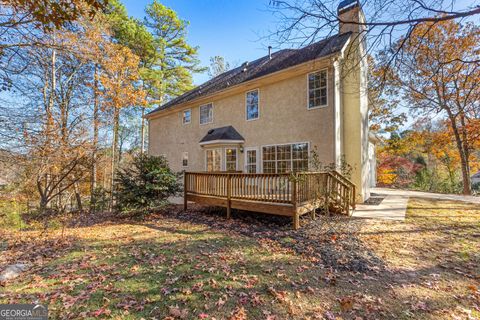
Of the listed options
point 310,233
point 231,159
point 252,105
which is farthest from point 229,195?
point 252,105

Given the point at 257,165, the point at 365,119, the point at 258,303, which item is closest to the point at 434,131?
the point at 365,119

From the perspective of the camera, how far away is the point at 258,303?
303cm

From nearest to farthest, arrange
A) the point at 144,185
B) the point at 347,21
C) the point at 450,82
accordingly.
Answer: the point at 347,21, the point at 144,185, the point at 450,82

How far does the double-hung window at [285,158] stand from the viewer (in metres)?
9.83

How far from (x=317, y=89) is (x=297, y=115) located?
135 centimetres

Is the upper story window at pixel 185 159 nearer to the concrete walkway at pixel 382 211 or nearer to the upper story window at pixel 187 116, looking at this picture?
the upper story window at pixel 187 116

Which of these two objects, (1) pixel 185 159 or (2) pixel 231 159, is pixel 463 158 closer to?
(2) pixel 231 159

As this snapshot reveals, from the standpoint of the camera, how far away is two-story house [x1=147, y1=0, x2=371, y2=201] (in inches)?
362

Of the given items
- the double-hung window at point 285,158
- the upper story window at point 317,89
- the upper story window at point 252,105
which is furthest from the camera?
the upper story window at point 252,105

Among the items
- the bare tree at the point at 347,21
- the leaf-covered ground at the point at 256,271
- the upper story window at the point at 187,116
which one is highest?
the upper story window at the point at 187,116

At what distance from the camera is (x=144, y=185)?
8.62m
